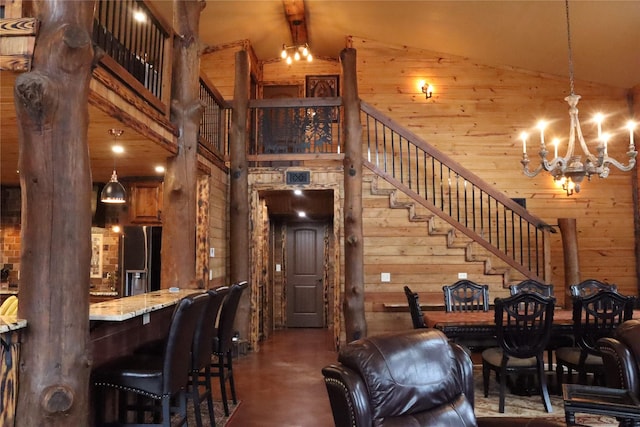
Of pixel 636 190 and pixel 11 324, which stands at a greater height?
pixel 636 190

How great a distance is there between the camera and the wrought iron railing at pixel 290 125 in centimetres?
714

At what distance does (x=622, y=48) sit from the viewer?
6730 millimetres

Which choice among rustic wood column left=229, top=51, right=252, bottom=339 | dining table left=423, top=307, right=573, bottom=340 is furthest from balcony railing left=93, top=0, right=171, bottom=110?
dining table left=423, top=307, right=573, bottom=340

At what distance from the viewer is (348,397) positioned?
1.94 m

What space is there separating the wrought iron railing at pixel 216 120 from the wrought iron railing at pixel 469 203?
1.99 metres

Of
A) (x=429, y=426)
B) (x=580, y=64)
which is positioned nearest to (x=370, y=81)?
(x=580, y=64)

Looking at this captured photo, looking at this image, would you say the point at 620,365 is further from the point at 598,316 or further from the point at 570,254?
the point at 570,254

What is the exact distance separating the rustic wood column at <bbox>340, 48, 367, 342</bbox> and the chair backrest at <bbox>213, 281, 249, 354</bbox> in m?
2.55

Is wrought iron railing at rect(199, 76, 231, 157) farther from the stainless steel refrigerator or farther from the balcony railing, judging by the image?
the balcony railing

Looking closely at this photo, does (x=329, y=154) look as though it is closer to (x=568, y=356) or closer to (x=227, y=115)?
(x=227, y=115)

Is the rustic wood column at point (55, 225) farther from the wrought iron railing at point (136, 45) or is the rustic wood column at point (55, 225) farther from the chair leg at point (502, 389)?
the chair leg at point (502, 389)

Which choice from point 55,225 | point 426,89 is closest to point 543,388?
point 55,225

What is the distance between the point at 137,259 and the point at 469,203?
521cm

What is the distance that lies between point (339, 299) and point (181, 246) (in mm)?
2897
